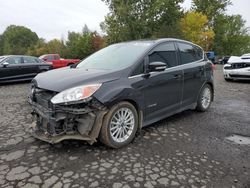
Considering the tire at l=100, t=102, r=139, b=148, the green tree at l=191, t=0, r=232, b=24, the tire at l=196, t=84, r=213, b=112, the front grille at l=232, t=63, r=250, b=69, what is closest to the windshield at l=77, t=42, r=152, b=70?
the tire at l=100, t=102, r=139, b=148

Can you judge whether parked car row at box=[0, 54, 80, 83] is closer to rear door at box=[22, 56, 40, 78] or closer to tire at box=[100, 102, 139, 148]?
rear door at box=[22, 56, 40, 78]

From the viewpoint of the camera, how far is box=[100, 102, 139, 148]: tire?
3889 millimetres

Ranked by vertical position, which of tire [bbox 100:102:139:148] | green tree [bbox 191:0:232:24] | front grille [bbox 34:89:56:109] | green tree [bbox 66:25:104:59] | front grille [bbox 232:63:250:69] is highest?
green tree [bbox 191:0:232:24]

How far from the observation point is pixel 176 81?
17.0ft

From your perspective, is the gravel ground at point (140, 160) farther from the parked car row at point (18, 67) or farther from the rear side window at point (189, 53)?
the parked car row at point (18, 67)

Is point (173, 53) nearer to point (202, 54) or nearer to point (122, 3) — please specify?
point (202, 54)

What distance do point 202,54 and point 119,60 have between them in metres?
2.58

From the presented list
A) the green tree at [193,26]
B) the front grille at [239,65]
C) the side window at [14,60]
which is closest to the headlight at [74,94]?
the side window at [14,60]

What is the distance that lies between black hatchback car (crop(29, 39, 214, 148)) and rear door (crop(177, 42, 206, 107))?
2 cm

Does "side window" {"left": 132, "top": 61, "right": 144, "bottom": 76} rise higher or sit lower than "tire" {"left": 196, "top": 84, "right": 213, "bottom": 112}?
higher

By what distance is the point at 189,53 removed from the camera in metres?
5.88

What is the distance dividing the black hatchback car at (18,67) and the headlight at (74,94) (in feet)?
28.8

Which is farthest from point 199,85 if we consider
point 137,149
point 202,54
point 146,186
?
point 146,186

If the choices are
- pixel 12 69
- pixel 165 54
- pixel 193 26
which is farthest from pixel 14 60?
pixel 193 26
